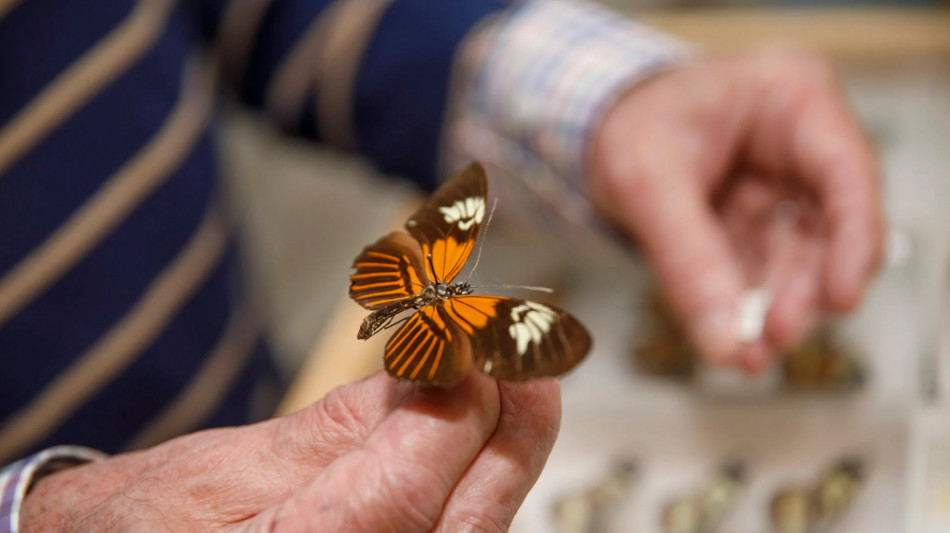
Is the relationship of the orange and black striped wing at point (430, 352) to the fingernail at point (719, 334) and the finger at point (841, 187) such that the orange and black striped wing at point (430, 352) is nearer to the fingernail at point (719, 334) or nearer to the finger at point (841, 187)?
the fingernail at point (719, 334)

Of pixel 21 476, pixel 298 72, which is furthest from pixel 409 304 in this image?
pixel 298 72

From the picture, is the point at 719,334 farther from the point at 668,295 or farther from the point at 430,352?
the point at 430,352

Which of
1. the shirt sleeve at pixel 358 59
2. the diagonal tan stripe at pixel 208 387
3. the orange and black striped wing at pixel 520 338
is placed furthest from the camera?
the shirt sleeve at pixel 358 59

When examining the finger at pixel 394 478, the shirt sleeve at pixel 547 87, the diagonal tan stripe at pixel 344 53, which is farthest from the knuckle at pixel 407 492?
the diagonal tan stripe at pixel 344 53

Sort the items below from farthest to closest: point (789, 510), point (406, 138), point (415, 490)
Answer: point (406, 138) < point (789, 510) < point (415, 490)

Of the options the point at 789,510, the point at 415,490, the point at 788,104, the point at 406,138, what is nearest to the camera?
the point at 415,490

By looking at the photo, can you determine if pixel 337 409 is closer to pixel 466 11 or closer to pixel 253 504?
pixel 253 504

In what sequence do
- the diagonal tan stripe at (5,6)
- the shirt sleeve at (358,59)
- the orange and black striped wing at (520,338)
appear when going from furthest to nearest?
the shirt sleeve at (358,59), the diagonal tan stripe at (5,6), the orange and black striped wing at (520,338)

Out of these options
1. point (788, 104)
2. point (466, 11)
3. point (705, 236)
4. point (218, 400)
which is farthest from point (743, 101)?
point (218, 400)

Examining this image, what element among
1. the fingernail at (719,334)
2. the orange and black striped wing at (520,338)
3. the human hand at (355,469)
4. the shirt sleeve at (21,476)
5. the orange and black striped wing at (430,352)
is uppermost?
the fingernail at (719,334)
